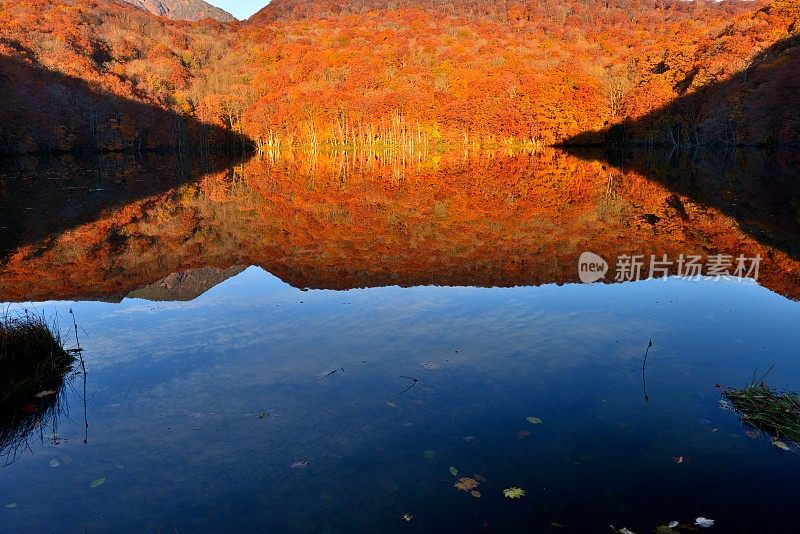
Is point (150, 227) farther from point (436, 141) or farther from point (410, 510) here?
point (436, 141)

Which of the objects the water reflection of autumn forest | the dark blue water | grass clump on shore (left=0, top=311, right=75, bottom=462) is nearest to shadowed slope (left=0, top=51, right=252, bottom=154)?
the water reflection of autumn forest

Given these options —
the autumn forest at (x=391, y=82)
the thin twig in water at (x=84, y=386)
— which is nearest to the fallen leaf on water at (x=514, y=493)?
the thin twig in water at (x=84, y=386)

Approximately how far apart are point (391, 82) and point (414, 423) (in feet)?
324

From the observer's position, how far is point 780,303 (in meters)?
9.90

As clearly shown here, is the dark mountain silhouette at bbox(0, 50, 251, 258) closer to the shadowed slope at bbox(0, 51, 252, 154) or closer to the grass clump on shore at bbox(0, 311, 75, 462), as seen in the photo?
the shadowed slope at bbox(0, 51, 252, 154)

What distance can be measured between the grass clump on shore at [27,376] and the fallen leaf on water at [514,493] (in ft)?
15.8

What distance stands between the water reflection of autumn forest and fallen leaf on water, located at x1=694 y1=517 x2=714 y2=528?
7.34m

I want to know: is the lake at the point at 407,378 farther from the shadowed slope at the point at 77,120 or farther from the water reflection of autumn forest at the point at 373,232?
the shadowed slope at the point at 77,120

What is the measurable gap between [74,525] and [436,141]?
87974mm

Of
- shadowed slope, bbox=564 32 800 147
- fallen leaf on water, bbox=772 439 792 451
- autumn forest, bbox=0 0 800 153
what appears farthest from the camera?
autumn forest, bbox=0 0 800 153

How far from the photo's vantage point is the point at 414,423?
5898mm

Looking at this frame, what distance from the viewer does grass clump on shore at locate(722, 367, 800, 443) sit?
5566mm

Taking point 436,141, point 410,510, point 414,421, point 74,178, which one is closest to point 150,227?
point 414,421

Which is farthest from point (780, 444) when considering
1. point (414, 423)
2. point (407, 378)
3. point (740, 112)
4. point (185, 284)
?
point (740, 112)
